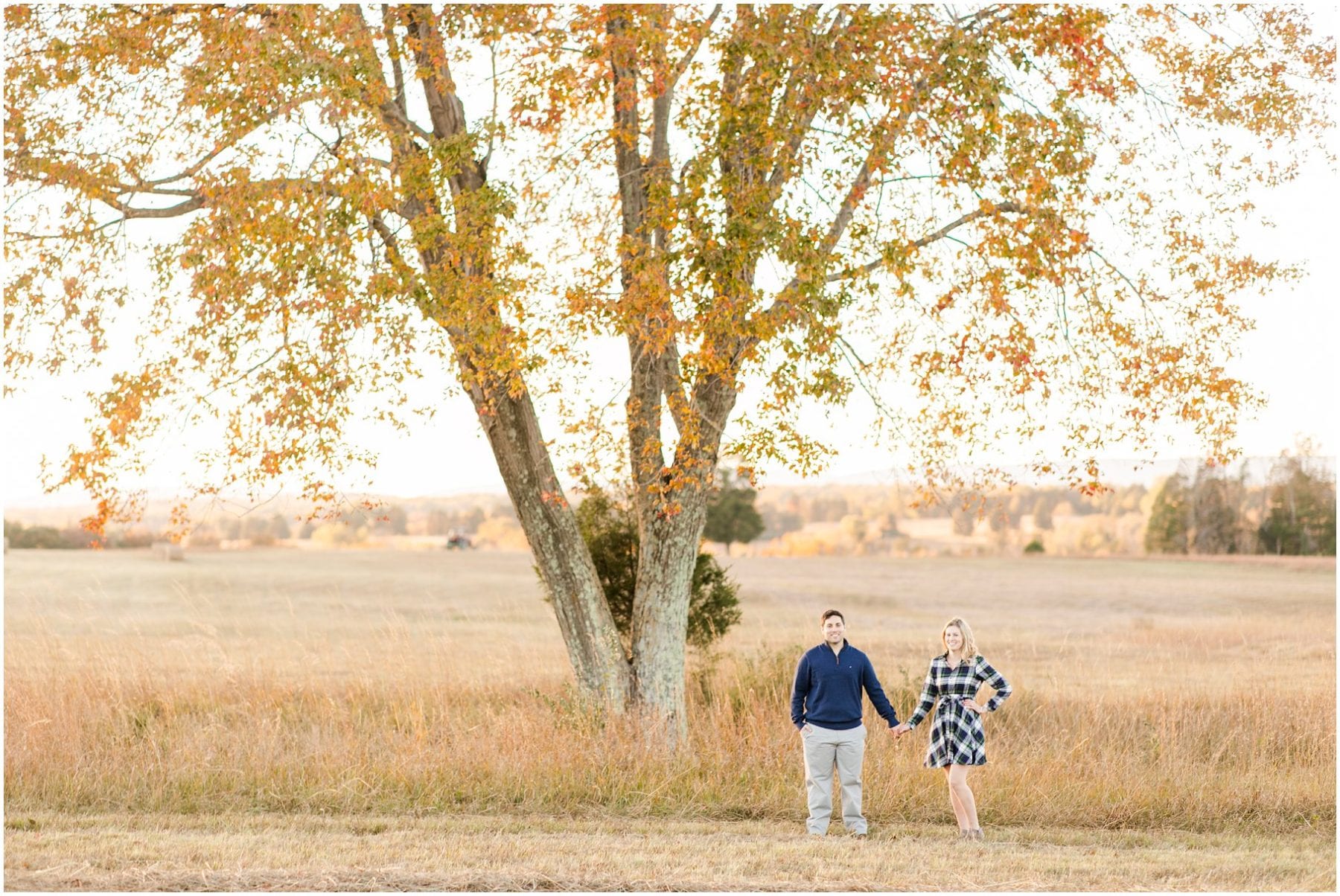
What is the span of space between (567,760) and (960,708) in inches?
130

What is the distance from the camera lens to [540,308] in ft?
33.7

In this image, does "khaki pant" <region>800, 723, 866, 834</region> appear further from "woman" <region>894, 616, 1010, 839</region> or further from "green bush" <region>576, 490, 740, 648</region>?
"green bush" <region>576, 490, 740, 648</region>

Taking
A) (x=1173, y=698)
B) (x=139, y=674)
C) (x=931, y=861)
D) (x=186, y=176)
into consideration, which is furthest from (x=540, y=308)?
(x=1173, y=698)

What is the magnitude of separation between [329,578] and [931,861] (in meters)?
44.8

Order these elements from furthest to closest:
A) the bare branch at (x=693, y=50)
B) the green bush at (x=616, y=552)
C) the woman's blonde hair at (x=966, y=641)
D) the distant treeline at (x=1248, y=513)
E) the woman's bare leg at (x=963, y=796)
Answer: the distant treeline at (x=1248, y=513) < the green bush at (x=616, y=552) < the bare branch at (x=693, y=50) < the woman's bare leg at (x=963, y=796) < the woman's blonde hair at (x=966, y=641)

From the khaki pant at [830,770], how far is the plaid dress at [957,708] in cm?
47

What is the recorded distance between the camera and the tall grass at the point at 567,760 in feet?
31.2

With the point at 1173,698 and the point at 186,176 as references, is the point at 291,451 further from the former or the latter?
the point at 1173,698

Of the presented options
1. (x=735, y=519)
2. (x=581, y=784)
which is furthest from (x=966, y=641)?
(x=735, y=519)

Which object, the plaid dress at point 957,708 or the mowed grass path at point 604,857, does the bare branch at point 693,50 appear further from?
the mowed grass path at point 604,857

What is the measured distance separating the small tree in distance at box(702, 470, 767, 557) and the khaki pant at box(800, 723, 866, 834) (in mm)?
57160

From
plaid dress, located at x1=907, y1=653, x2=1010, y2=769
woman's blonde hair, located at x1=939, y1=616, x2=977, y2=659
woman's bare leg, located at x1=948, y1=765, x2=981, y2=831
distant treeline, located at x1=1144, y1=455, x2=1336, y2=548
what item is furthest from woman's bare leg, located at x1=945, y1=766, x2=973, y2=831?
distant treeline, located at x1=1144, y1=455, x2=1336, y2=548

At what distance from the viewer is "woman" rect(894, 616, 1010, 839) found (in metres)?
8.46

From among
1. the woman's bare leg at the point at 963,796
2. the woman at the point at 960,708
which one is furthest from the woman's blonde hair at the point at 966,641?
the woman's bare leg at the point at 963,796
